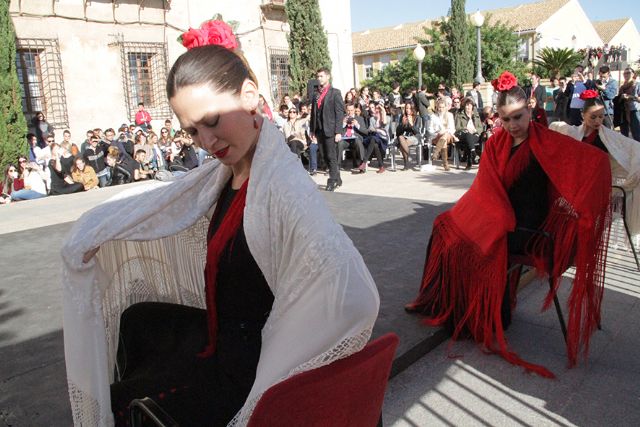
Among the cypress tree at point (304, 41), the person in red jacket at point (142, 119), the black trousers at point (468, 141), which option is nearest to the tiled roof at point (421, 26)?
the cypress tree at point (304, 41)

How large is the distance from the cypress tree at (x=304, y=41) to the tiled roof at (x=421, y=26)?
27181 millimetres

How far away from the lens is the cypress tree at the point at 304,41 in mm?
19750

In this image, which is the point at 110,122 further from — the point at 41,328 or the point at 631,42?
the point at 631,42

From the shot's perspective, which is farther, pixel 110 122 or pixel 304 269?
pixel 110 122

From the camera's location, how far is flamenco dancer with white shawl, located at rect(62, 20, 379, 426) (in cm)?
Answer: 145

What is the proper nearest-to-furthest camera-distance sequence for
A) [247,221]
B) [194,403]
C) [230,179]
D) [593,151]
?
[247,221] < [194,403] < [230,179] < [593,151]

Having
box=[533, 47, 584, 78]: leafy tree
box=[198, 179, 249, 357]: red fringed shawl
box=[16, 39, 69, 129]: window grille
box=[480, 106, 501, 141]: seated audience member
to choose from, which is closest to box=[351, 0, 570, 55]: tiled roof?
box=[533, 47, 584, 78]: leafy tree

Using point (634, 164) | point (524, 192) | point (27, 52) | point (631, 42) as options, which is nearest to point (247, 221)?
point (524, 192)

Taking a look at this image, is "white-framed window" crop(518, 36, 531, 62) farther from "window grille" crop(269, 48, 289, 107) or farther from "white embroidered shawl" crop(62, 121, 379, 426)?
"white embroidered shawl" crop(62, 121, 379, 426)

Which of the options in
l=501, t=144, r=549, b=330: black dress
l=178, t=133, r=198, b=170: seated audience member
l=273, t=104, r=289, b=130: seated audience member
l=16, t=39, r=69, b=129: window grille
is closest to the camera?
l=501, t=144, r=549, b=330: black dress

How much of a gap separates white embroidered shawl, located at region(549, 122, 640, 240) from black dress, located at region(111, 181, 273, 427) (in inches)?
154

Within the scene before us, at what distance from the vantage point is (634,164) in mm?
4648

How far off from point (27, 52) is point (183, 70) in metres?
16.2

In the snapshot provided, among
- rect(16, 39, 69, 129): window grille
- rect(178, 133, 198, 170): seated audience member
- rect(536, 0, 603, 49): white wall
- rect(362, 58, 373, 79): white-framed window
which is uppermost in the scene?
rect(536, 0, 603, 49): white wall
